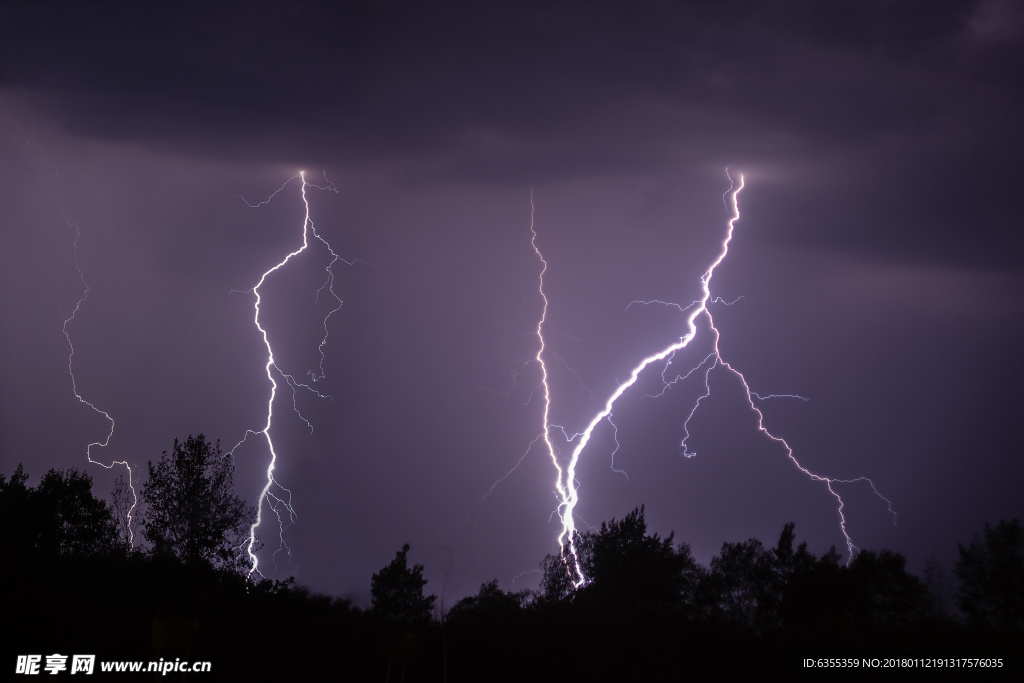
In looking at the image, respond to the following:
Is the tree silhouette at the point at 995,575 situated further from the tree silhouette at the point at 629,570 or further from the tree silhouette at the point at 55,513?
the tree silhouette at the point at 55,513

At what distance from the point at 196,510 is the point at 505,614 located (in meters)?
9.04

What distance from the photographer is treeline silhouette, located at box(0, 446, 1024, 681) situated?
11305 millimetres

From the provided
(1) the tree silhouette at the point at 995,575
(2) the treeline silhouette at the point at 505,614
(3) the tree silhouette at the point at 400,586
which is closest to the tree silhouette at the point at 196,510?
(2) the treeline silhouette at the point at 505,614

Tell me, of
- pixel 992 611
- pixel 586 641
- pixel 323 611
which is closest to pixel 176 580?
pixel 323 611

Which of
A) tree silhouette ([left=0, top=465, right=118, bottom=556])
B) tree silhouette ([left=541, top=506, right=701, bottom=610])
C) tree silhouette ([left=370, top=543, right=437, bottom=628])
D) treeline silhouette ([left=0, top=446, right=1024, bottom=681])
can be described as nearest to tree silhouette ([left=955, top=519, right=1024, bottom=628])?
treeline silhouette ([left=0, top=446, right=1024, bottom=681])

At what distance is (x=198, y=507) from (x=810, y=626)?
15437 millimetres

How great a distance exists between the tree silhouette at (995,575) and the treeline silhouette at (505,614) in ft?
0.13

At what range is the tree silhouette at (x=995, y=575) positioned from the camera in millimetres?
17938

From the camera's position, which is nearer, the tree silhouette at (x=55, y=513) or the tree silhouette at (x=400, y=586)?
the tree silhouette at (x=55, y=513)

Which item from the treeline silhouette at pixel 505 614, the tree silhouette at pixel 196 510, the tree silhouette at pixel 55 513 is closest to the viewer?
the treeline silhouette at pixel 505 614

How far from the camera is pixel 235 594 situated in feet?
45.3

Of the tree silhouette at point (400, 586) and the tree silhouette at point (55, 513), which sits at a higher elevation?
the tree silhouette at point (55, 513)

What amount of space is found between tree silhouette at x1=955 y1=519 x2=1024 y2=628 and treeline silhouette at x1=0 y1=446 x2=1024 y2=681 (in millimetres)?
39

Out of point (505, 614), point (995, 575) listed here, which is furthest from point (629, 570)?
point (995, 575)
